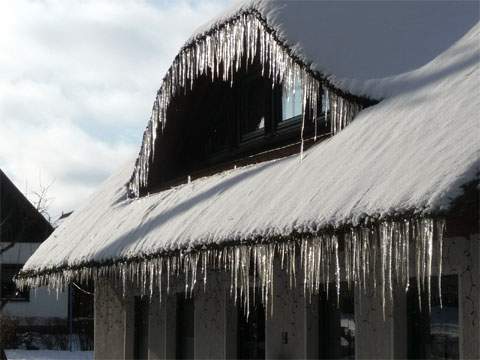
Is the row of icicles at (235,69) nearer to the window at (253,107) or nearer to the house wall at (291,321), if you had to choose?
the window at (253,107)

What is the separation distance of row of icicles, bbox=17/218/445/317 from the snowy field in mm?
14999

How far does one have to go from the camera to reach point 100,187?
624 inches

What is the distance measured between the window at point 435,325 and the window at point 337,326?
0.86m

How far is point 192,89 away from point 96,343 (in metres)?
4.76

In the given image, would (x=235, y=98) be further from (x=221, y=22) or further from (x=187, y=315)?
(x=187, y=315)

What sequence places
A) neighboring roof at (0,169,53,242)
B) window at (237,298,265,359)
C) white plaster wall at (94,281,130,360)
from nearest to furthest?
window at (237,298,265,359) < white plaster wall at (94,281,130,360) < neighboring roof at (0,169,53,242)

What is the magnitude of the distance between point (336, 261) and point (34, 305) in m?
25.6

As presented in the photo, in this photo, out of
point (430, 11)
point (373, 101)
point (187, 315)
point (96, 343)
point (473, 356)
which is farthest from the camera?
point (96, 343)

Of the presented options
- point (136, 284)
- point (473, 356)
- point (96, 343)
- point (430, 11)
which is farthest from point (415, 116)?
point (96, 343)

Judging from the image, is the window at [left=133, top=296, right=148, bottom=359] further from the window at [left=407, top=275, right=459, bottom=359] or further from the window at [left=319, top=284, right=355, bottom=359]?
the window at [left=407, top=275, right=459, bottom=359]

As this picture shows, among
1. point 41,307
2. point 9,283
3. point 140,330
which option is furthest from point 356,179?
point 9,283

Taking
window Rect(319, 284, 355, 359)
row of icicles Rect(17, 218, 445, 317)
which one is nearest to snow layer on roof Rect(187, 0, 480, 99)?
row of icicles Rect(17, 218, 445, 317)

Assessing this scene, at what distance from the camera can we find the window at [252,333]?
1021 centimetres

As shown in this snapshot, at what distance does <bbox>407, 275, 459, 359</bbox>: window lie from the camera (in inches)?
292
